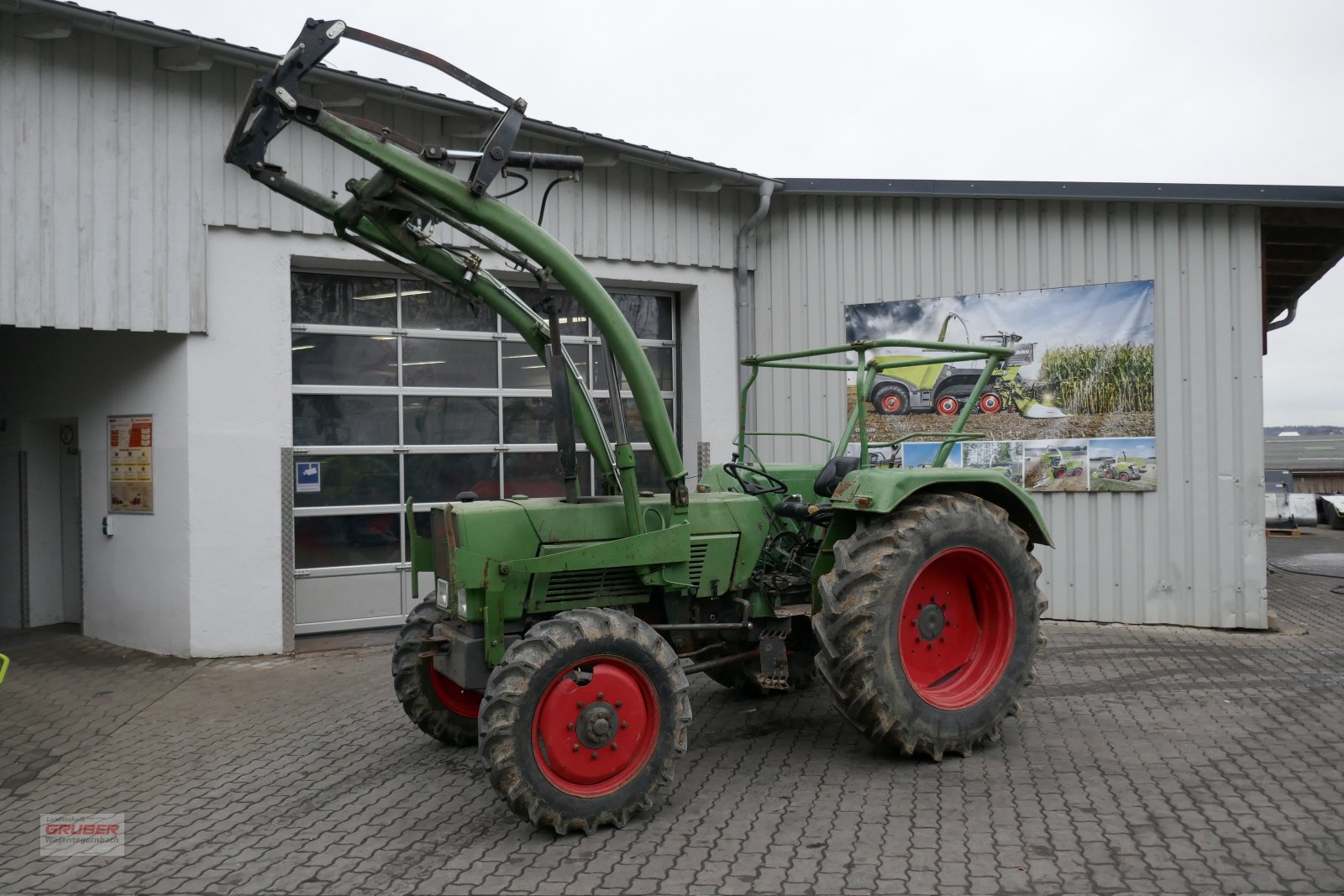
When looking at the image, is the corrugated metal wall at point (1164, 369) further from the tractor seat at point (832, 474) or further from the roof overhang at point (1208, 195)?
the tractor seat at point (832, 474)

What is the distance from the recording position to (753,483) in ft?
20.5

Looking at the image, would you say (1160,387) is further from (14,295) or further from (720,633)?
(14,295)

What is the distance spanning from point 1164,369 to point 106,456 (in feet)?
29.8

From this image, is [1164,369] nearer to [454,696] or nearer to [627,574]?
[627,574]

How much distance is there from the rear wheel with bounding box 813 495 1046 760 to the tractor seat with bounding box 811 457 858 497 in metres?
0.45

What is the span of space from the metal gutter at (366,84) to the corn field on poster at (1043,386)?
2.25 m

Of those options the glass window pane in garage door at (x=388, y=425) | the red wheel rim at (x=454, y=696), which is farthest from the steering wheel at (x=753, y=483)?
the glass window pane in garage door at (x=388, y=425)

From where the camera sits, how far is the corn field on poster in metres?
9.27

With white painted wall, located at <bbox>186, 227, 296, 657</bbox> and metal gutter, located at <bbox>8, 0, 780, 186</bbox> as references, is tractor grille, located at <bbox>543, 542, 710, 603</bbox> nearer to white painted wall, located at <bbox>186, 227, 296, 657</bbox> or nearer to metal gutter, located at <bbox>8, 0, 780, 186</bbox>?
metal gutter, located at <bbox>8, 0, 780, 186</bbox>

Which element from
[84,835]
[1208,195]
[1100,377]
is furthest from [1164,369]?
[84,835]

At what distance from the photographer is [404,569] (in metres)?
9.46

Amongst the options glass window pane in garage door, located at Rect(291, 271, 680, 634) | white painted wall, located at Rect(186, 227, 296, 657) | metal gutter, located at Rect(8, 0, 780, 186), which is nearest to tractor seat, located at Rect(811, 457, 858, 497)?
metal gutter, located at Rect(8, 0, 780, 186)

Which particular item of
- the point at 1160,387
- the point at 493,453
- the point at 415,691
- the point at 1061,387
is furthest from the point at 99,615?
the point at 1160,387

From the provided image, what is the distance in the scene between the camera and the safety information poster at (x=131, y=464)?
28.3 feet
